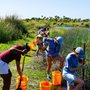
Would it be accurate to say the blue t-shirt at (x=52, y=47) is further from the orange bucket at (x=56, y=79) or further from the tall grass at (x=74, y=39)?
the orange bucket at (x=56, y=79)

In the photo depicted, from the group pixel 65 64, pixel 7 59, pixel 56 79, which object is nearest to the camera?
pixel 7 59

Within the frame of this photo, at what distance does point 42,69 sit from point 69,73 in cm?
515

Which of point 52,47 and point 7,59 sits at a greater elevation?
point 7,59

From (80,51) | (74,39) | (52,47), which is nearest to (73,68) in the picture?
(80,51)

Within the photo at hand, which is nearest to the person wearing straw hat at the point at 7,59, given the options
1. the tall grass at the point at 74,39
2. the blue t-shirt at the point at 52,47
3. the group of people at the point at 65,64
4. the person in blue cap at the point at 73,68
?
the group of people at the point at 65,64

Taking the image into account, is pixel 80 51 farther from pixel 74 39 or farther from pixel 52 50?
pixel 74 39

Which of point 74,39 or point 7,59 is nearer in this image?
point 7,59

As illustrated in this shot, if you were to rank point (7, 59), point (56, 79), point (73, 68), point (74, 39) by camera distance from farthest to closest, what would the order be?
point (74, 39), point (56, 79), point (73, 68), point (7, 59)

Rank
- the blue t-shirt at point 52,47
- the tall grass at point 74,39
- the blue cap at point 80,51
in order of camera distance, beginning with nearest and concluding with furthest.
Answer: the blue cap at point 80,51
the blue t-shirt at point 52,47
the tall grass at point 74,39

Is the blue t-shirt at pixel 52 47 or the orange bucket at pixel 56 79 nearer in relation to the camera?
the orange bucket at pixel 56 79

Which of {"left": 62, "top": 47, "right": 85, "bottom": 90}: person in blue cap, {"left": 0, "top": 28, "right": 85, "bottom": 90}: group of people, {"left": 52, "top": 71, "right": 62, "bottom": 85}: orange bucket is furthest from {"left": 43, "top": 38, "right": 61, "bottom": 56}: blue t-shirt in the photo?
{"left": 62, "top": 47, "right": 85, "bottom": 90}: person in blue cap

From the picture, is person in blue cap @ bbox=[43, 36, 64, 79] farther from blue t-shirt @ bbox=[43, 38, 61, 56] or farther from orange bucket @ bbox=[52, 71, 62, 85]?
orange bucket @ bbox=[52, 71, 62, 85]

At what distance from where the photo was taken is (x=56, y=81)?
12961 millimetres

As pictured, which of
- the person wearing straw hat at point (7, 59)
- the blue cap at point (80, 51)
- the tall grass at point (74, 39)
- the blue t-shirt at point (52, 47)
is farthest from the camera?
the tall grass at point (74, 39)
